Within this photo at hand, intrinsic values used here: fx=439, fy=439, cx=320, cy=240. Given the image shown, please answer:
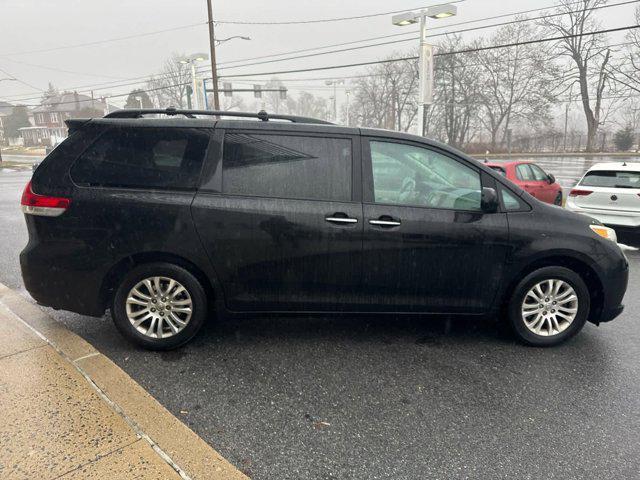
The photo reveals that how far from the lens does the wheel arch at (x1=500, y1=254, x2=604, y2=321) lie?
3.57 metres

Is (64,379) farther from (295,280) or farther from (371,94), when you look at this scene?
(371,94)

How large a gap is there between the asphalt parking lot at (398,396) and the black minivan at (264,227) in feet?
1.19

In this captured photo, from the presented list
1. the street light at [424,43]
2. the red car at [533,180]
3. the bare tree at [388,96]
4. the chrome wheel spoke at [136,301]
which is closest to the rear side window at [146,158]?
the chrome wheel spoke at [136,301]

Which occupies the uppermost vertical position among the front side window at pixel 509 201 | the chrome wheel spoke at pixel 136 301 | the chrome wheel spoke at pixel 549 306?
the front side window at pixel 509 201

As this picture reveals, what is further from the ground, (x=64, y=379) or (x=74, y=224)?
(x=74, y=224)

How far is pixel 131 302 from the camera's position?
3416 mm

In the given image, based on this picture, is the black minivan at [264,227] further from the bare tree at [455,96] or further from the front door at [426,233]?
the bare tree at [455,96]

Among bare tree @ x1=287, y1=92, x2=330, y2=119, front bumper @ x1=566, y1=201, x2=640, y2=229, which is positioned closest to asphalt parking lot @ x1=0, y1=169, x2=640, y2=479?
front bumper @ x1=566, y1=201, x2=640, y2=229

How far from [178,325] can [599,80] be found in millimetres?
50713

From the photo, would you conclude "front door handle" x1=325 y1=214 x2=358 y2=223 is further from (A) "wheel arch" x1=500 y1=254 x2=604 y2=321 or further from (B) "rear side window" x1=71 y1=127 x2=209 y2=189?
(A) "wheel arch" x1=500 y1=254 x2=604 y2=321

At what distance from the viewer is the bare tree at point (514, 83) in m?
43.8

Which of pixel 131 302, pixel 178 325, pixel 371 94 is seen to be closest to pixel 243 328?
pixel 178 325

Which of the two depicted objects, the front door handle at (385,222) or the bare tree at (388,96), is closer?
the front door handle at (385,222)

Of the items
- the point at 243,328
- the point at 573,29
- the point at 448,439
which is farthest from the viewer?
the point at 573,29
